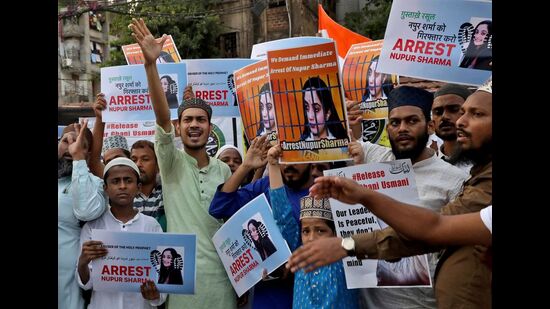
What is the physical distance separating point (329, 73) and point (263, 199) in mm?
808

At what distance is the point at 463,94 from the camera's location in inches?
174

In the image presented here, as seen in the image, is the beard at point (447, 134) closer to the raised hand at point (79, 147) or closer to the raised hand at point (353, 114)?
the raised hand at point (353, 114)

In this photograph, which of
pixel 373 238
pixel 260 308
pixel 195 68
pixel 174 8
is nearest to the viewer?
pixel 373 238

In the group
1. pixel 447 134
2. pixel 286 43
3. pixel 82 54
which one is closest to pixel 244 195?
pixel 286 43

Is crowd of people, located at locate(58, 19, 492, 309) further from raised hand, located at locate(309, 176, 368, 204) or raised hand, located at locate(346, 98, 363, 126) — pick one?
raised hand, located at locate(309, 176, 368, 204)

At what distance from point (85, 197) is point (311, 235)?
139 cm

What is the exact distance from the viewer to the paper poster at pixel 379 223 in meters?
3.57

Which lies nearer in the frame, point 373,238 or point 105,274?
point 373,238

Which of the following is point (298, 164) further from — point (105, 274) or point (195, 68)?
point (195, 68)

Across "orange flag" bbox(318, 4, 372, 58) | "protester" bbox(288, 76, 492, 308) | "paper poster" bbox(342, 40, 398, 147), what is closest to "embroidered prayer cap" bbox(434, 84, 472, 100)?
"paper poster" bbox(342, 40, 398, 147)

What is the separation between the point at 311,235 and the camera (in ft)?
12.7

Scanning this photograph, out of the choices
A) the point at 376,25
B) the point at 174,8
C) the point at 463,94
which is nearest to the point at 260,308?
the point at 463,94

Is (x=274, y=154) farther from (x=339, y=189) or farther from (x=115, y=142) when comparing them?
(x=115, y=142)

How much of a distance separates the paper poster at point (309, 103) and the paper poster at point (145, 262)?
2.68 feet
